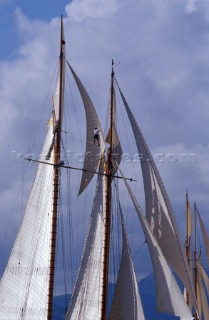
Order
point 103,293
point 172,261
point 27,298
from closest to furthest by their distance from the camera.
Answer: point 172,261 → point 103,293 → point 27,298

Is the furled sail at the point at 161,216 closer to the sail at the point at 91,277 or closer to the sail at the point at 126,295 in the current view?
the sail at the point at 126,295

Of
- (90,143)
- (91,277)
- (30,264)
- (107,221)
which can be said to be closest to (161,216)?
(107,221)

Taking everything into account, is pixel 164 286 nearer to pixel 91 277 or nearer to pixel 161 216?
pixel 161 216

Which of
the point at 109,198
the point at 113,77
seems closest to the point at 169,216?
the point at 109,198

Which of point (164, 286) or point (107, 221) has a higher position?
point (107, 221)

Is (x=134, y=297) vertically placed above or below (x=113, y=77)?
below

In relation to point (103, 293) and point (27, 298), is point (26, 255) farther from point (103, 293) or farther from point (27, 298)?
point (103, 293)

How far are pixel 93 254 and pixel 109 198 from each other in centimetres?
348

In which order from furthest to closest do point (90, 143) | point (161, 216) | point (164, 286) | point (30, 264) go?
point (30, 264) < point (90, 143) < point (161, 216) < point (164, 286)

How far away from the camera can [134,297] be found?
42656 mm

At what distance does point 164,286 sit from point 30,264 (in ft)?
33.6

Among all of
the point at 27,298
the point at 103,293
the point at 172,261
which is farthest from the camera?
the point at 27,298

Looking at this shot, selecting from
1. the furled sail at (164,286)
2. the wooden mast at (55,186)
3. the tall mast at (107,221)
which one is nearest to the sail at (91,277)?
the tall mast at (107,221)

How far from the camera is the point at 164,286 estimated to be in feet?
137
